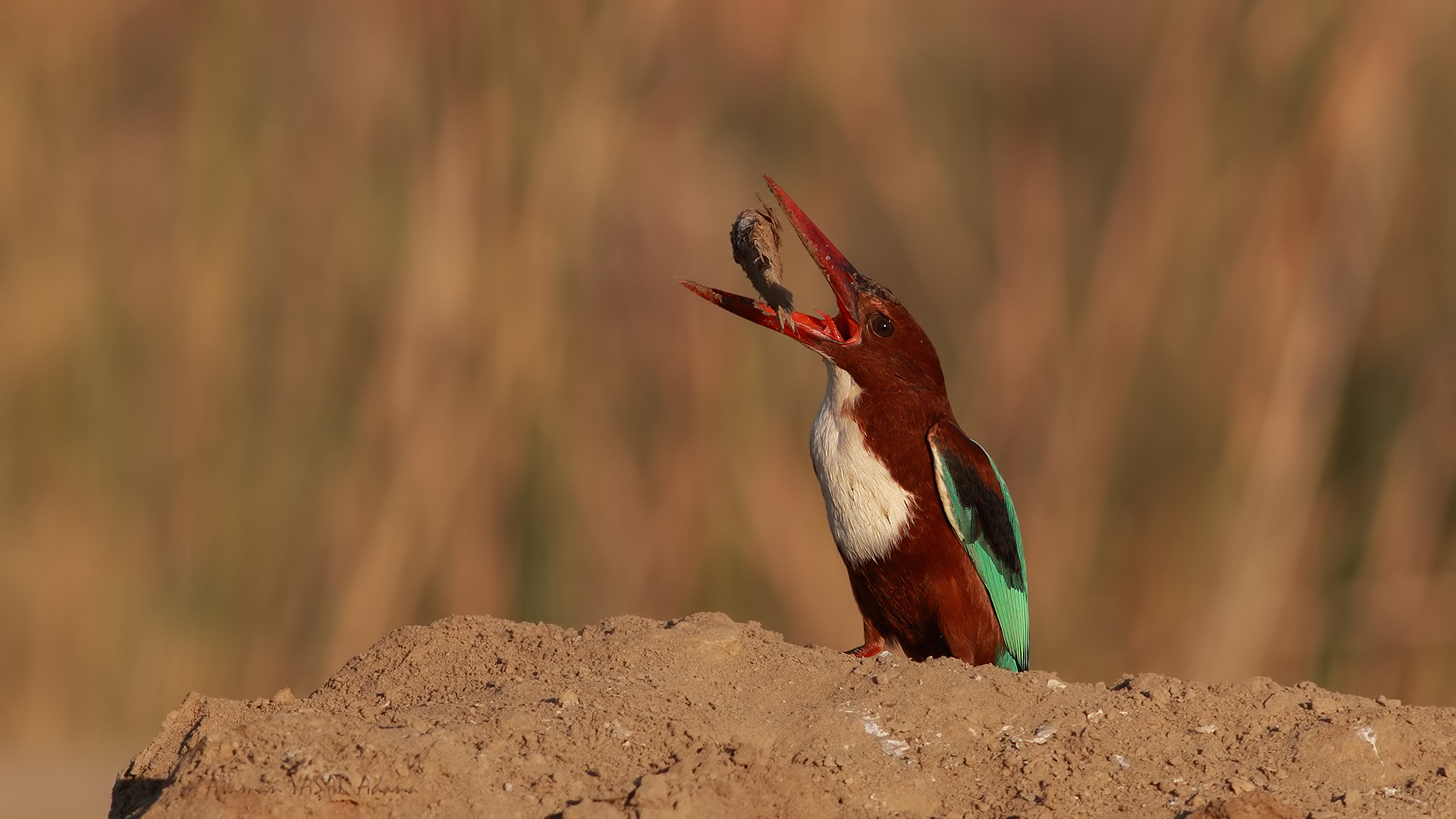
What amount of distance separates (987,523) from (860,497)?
0.38 m

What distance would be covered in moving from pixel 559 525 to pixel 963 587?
69.0 inches

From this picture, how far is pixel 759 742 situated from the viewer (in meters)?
2.48

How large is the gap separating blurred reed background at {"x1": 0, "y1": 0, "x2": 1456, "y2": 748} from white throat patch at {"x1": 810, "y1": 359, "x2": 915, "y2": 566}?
4.96 feet

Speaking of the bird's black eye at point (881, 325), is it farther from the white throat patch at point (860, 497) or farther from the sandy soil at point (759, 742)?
the sandy soil at point (759, 742)

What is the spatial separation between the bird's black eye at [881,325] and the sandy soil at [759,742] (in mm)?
1150

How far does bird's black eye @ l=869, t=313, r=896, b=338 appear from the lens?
12.8 feet

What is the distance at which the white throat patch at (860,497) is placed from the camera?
12.3 ft

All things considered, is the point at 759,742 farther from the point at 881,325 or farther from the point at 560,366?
the point at 560,366

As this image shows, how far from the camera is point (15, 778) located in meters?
4.42

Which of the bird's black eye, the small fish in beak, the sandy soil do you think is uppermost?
the small fish in beak

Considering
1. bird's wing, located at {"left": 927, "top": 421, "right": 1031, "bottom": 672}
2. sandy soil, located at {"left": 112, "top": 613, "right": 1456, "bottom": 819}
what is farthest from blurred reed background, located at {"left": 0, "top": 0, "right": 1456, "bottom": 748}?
sandy soil, located at {"left": 112, "top": 613, "right": 1456, "bottom": 819}

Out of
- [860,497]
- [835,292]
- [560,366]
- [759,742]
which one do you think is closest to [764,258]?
[835,292]

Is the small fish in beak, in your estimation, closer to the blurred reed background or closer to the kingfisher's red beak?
the kingfisher's red beak

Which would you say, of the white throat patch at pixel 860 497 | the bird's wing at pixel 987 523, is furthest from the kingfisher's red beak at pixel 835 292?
the bird's wing at pixel 987 523
